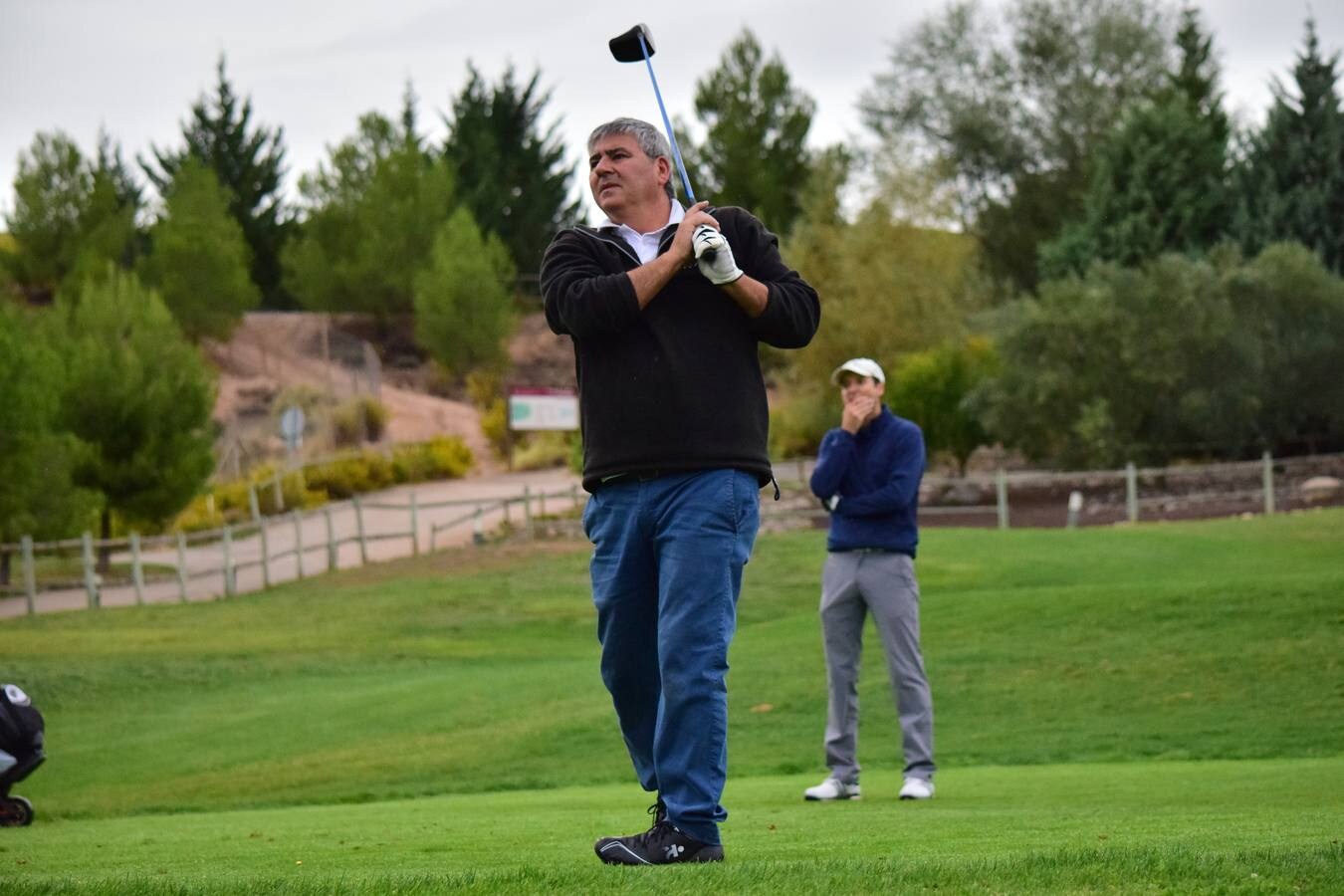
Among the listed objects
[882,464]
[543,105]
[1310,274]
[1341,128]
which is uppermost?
[543,105]

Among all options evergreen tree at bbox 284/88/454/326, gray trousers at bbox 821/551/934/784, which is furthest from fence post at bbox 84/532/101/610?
evergreen tree at bbox 284/88/454/326

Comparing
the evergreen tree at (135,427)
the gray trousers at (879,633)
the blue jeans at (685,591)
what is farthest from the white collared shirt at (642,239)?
the evergreen tree at (135,427)

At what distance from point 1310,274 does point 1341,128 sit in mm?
9267

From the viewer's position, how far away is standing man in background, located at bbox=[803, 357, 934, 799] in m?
9.39

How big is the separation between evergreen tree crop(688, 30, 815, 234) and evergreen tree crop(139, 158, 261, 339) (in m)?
20.2

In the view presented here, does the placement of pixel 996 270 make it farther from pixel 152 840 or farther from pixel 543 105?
pixel 152 840

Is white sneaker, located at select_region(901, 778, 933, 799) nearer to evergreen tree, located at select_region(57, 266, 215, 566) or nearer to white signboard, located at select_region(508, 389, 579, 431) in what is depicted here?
evergreen tree, located at select_region(57, 266, 215, 566)

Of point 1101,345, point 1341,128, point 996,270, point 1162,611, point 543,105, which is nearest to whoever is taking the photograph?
point 1162,611

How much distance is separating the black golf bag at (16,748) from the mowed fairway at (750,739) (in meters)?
0.55

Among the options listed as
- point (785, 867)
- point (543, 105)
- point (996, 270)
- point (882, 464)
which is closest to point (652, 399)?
Answer: point (785, 867)

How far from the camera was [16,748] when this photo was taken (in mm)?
10211

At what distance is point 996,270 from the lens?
232 feet

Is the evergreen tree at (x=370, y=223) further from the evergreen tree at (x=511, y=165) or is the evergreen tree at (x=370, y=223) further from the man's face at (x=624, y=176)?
the man's face at (x=624, y=176)

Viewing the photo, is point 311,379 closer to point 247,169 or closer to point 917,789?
point 247,169
